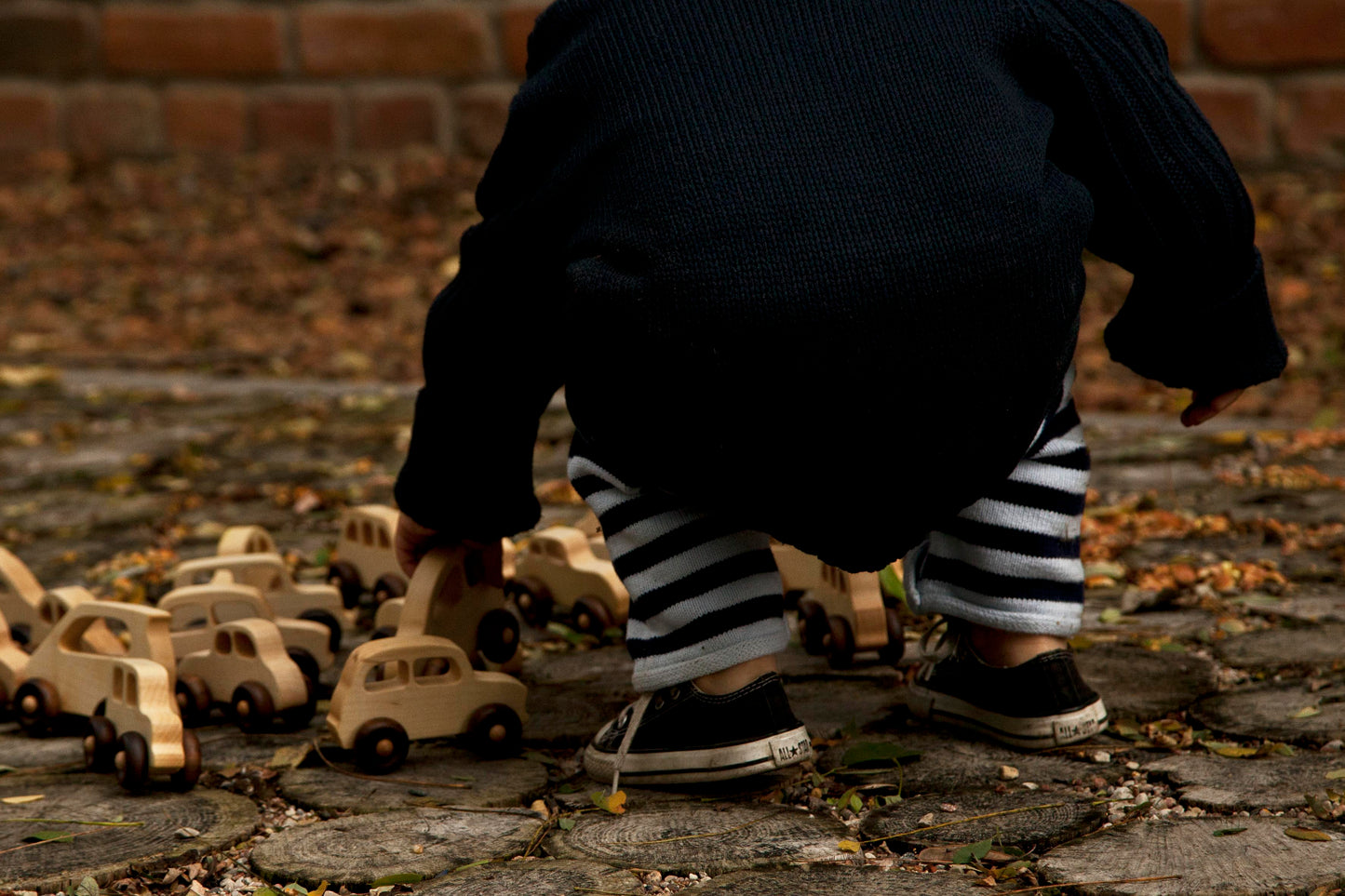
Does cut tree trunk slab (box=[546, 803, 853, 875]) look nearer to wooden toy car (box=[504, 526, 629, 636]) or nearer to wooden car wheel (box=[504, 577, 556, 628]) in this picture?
wooden toy car (box=[504, 526, 629, 636])

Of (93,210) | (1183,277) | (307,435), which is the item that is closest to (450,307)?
(1183,277)

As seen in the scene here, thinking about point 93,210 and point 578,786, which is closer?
point 578,786

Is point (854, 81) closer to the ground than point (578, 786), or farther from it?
farther from it

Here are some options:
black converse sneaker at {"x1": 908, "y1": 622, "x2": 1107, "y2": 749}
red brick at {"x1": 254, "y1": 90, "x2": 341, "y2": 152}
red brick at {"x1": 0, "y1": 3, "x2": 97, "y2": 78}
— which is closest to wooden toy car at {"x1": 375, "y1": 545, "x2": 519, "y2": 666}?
black converse sneaker at {"x1": 908, "y1": 622, "x2": 1107, "y2": 749}

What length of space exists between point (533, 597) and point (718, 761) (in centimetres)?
80

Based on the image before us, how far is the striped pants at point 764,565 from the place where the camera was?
164 centimetres

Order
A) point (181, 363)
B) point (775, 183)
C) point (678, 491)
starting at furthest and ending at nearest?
A: point (181, 363) < point (678, 491) < point (775, 183)

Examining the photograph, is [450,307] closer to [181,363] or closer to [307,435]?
[307,435]

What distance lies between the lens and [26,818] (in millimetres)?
1609

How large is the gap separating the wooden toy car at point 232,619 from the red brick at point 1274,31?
4.19m

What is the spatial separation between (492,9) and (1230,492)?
383 cm

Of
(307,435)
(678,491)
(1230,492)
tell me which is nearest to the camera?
(678,491)

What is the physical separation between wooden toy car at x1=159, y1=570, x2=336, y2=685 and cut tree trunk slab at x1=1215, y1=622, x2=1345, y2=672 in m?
1.24

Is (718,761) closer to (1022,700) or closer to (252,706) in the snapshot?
(1022,700)
